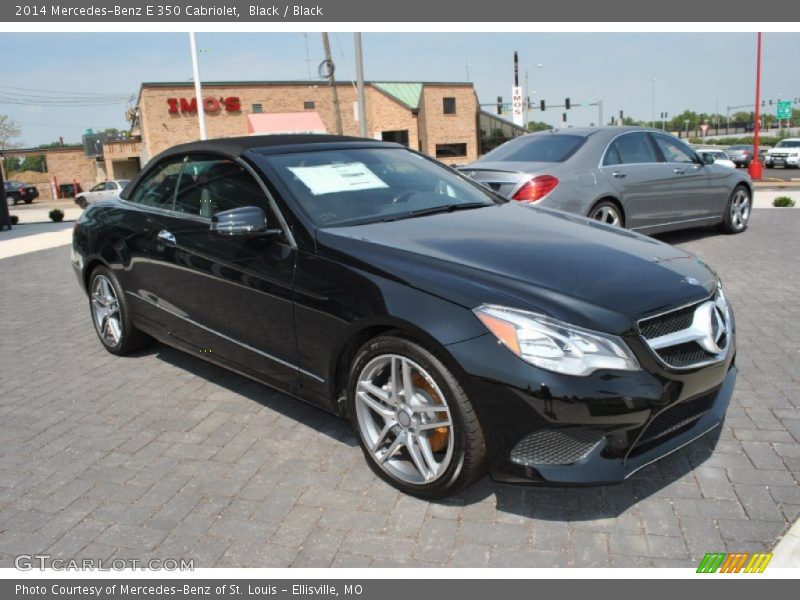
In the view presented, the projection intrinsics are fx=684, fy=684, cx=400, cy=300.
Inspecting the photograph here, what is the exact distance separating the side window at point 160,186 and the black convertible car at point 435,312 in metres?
0.04

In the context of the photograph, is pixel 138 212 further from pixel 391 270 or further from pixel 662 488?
pixel 662 488

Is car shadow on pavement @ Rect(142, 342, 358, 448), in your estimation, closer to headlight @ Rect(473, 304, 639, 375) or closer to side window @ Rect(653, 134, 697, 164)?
headlight @ Rect(473, 304, 639, 375)

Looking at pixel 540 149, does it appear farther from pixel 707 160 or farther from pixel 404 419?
pixel 404 419

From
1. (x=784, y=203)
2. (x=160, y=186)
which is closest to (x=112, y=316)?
(x=160, y=186)

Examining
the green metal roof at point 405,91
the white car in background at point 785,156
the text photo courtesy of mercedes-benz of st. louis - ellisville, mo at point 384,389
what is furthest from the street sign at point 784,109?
the text photo courtesy of mercedes-benz of st. louis - ellisville, mo at point 384,389

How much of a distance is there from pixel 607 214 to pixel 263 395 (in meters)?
4.91

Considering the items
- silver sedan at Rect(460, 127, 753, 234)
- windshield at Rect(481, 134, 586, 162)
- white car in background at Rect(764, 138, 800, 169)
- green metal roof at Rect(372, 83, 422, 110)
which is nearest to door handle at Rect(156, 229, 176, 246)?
silver sedan at Rect(460, 127, 753, 234)

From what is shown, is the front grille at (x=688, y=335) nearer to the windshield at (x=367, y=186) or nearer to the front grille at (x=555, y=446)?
the front grille at (x=555, y=446)

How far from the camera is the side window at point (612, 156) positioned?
7809 millimetres

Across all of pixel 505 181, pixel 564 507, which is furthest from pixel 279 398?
pixel 505 181

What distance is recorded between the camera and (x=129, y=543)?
291 centimetres

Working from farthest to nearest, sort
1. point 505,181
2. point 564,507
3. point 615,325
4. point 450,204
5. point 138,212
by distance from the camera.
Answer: point 505,181
point 138,212
point 450,204
point 564,507
point 615,325
